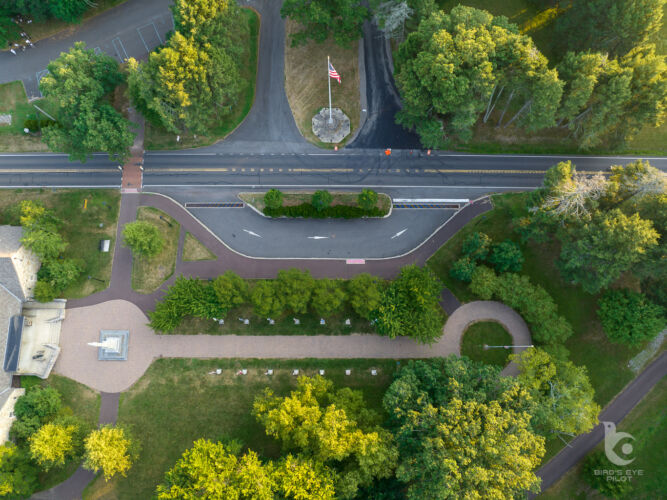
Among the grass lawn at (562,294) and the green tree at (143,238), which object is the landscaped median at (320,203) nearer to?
the grass lawn at (562,294)

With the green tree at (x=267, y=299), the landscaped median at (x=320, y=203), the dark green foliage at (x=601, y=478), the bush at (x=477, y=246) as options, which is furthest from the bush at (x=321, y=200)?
the dark green foliage at (x=601, y=478)

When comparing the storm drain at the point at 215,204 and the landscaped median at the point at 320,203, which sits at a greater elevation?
the storm drain at the point at 215,204

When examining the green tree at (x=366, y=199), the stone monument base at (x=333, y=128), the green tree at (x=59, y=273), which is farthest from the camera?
the stone monument base at (x=333, y=128)

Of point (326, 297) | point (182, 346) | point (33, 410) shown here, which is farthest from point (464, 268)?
point (33, 410)

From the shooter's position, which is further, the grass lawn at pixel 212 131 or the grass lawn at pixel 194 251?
the grass lawn at pixel 212 131

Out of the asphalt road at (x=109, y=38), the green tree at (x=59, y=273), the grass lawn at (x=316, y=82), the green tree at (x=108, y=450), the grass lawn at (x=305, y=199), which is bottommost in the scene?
the green tree at (x=108, y=450)

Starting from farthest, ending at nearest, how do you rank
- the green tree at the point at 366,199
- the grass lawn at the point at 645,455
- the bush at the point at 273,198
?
the bush at the point at 273,198 → the green tree at the point at 366,199 → the grass lawn at the point at 645,455

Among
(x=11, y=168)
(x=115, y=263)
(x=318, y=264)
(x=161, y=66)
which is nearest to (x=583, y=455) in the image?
(x=318, y=264)
